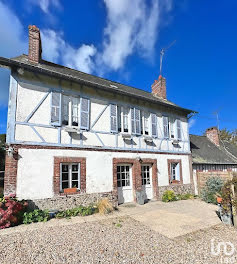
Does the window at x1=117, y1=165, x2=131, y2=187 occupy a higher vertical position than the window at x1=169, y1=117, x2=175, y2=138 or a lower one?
lower

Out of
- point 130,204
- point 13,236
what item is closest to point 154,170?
point 130,204

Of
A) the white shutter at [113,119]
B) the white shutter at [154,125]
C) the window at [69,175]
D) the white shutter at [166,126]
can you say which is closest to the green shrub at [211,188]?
the white shutter at [166,126]

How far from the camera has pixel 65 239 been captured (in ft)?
13.3

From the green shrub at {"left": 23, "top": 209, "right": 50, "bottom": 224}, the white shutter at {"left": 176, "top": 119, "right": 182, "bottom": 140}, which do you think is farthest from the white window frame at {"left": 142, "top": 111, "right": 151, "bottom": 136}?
the green shrub at {"left": 23, "top": 209, "right": 50, "bottom": 224}

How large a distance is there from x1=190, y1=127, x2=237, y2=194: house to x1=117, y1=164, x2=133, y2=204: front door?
4730 millimetres

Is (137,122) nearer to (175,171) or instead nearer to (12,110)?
(175,171)

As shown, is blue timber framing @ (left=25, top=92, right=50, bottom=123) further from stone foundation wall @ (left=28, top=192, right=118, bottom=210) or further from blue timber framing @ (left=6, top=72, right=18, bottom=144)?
stone foundation wall @ (left=28, top=192, right=118, bottom=210)

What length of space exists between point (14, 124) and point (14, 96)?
1.06 meters

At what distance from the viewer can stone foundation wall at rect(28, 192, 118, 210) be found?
5858 mm

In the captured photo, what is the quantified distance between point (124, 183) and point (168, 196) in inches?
102

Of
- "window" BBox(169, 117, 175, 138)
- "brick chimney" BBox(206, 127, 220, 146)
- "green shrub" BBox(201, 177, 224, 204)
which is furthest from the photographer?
"brick chimney" BBox(206, 127, 220, 146)

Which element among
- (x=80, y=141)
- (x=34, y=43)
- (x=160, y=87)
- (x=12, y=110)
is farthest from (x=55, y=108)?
(x=160, y=87)

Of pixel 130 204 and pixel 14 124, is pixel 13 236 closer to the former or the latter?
pixel 14 124

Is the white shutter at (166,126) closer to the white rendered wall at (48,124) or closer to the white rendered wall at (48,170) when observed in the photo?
the white rendered wall at (48,124)
